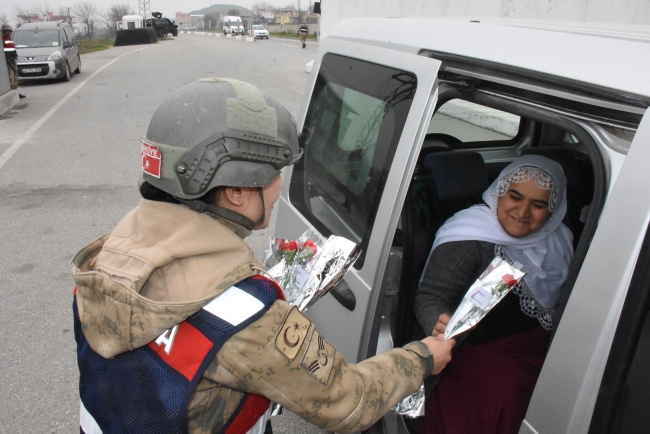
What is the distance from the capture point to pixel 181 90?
1.33 m

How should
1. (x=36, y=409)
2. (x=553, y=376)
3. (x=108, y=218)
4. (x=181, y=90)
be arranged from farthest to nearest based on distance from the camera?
(x=108, y=218) < (x=36, y=409) < (x=181, y=90) < (x=553, y=376)

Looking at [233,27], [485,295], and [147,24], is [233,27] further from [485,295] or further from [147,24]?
[485,295]

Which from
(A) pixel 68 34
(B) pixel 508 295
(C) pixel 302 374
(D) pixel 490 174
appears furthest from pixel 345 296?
(A) pixel 68 34

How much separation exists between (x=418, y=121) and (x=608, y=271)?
0.76m

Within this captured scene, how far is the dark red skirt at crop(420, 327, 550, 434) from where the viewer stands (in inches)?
75.9

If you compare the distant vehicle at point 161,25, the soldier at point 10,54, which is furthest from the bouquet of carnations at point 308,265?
the distant vehicle at point 161,25

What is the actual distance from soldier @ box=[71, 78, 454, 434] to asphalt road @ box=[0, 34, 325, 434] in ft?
5.53

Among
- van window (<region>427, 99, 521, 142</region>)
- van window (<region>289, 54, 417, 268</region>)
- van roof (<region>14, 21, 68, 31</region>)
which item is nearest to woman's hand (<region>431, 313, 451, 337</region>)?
van window (<region>289, 54, 417, 268</region>)

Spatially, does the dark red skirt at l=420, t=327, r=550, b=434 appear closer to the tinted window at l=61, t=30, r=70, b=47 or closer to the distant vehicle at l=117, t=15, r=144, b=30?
the tinted window at l=61, t=30, r=70, b=47

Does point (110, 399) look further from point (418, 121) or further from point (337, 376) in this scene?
point (418, 121)

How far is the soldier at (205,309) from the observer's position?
1094mm

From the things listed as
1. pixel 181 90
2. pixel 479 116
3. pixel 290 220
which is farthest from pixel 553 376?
pixel 479 116

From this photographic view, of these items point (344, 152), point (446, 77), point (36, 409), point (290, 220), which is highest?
point (446, 77)

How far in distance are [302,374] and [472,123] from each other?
8.80 feet
